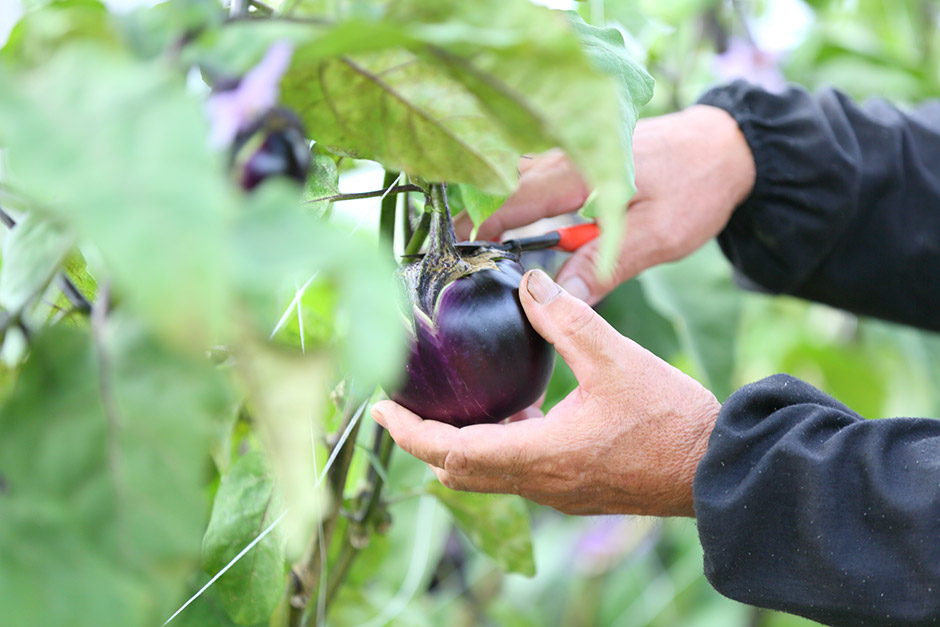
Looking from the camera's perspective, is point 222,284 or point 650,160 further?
point 650,160

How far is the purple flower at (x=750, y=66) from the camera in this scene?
1.08 m

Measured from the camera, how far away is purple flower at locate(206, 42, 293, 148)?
22 cm

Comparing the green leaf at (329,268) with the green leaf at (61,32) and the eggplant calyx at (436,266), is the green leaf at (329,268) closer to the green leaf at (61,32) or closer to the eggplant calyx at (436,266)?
the green leaf at (61,32)

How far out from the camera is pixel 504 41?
8.1 inches

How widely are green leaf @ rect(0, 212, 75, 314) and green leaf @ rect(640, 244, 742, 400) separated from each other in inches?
26.2

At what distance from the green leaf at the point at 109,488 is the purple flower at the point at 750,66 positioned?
39.2 inches

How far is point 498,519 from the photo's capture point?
2.12 ft

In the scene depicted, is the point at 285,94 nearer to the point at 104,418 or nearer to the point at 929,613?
the point at 104,418

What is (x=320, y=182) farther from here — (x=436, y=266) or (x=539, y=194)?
(x=539, y=194)

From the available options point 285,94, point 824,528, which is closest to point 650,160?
point 824,528

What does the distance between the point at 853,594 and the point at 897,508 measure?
5cm

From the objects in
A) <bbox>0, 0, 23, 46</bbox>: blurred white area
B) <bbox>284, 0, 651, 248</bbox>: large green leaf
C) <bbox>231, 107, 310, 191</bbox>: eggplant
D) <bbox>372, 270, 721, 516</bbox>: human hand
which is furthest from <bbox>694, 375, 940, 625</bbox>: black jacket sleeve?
<bbox>0, 0, 23, 46</bbox>: blurred white area

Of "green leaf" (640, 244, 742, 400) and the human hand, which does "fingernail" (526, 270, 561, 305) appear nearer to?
the human hand

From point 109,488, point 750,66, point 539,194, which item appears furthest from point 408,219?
point 750,66
